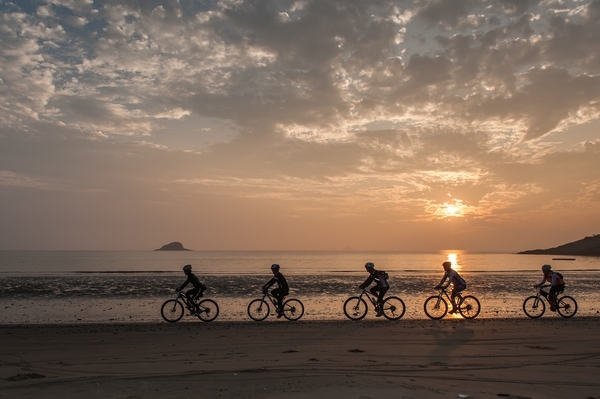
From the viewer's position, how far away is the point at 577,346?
12336mm

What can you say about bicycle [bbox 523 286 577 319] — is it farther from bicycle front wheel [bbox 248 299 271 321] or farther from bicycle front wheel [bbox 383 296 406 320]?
bicycle front wheel [bbox 248 299 271 321]

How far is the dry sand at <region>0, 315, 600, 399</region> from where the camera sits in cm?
767

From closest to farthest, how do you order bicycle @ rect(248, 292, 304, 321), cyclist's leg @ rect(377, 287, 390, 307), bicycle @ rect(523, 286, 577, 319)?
cyclist's leg @ rect(377, 287, 390, 307) < bicycle @ rect(248, 292, 304, 321) < bicycle @ rect(523, 286, 577, 319)

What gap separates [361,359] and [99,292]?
87.9 feet

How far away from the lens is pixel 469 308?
18.6 metres

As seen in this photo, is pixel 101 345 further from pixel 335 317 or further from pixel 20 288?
pixel 20 288

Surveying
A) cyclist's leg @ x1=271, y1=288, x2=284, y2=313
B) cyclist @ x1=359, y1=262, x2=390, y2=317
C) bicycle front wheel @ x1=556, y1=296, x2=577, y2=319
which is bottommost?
bicycle front wheel @ x1=556, y1=296, x2=577, y2=319

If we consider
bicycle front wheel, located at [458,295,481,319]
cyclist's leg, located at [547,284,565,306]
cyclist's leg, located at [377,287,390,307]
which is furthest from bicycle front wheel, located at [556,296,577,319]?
cyclist's leg, located at [377,287,390,307]

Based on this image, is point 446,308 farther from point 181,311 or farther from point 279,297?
point 181,311

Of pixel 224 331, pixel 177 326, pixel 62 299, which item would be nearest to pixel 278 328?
pixel 224 331

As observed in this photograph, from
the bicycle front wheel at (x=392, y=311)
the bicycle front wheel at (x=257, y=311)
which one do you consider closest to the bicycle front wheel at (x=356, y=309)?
the bicycle front wheel at (x=392, y=311)

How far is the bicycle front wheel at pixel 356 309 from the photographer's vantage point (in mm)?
18422

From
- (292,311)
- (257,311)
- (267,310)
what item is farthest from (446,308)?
(257,311)

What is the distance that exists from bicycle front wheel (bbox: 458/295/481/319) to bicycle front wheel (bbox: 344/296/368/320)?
13.1ft
